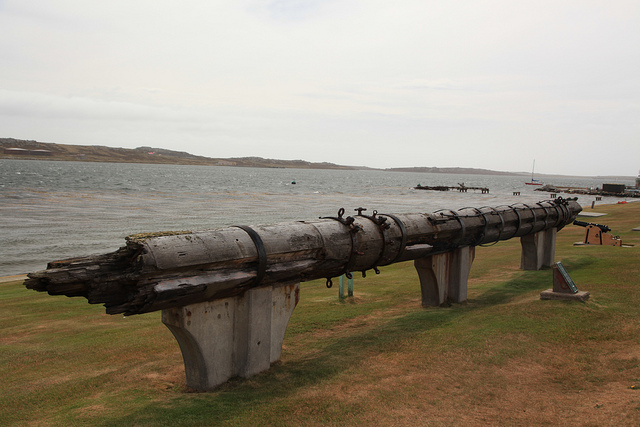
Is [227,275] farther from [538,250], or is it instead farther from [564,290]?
[538,250]

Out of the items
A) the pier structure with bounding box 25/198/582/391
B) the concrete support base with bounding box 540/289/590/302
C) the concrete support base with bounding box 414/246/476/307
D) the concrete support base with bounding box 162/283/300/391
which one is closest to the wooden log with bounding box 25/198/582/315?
the pier structure with bounding box 25/198/582/391

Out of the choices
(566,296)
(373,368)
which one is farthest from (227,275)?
(566,296)

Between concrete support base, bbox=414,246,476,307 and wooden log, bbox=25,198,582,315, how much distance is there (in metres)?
0.91

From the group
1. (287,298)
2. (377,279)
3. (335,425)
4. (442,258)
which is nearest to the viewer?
(335,425)

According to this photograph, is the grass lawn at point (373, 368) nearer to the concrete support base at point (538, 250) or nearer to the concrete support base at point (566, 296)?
the concrete support base at point (566, 296)

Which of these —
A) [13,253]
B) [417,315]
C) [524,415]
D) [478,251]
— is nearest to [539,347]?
[524,415]

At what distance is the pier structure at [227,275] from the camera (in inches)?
211

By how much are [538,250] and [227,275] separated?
11778 millimetres

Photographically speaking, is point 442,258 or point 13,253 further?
point 13,253

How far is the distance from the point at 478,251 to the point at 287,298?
15.7 metres

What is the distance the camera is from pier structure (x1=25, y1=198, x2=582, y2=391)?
535cm

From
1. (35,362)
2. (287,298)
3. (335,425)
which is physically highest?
(287,298)

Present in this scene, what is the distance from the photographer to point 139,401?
588 centimetres

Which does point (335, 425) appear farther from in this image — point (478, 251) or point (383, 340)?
point (478, 251)
